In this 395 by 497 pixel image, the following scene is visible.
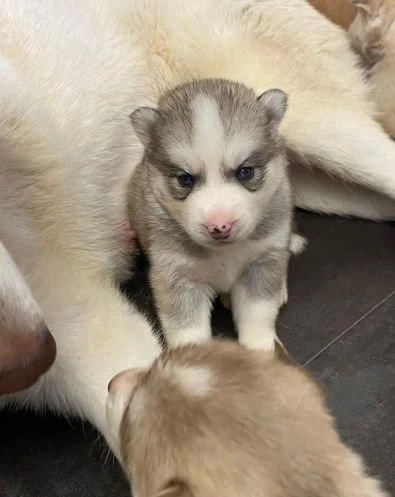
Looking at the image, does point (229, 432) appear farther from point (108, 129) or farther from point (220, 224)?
point (108, 129)

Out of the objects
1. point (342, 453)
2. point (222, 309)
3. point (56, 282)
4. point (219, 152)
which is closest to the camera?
point (342, 453)

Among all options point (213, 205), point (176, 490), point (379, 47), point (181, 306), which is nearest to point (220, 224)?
point (213, 205)

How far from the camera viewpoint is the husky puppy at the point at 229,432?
128 cm

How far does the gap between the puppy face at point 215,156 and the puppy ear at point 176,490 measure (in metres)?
0.50

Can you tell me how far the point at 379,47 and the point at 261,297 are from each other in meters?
0.65

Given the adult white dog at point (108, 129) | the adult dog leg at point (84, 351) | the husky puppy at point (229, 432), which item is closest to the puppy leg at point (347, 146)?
the adult white dog at point (108, 129)

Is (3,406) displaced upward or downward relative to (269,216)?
downward

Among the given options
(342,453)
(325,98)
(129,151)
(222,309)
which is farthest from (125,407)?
(325,98)

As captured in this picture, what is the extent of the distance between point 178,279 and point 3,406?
381 millimetres

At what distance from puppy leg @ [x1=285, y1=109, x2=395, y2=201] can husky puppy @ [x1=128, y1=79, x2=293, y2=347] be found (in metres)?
0.24

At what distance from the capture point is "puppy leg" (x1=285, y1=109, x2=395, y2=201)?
6.78 ft

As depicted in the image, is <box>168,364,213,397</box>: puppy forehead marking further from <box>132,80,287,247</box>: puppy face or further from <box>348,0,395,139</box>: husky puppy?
<box>348,0,395,139</box>: husky puppy

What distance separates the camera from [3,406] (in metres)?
1.80

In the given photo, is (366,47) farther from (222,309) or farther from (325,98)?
(222,309)
